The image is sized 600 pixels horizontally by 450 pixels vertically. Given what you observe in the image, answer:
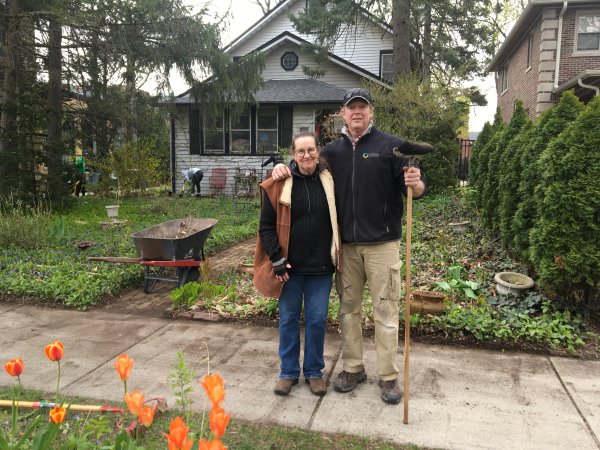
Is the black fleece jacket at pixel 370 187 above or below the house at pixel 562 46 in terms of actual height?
below

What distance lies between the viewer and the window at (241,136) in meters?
17.9

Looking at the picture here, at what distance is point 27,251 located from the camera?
23.5ft

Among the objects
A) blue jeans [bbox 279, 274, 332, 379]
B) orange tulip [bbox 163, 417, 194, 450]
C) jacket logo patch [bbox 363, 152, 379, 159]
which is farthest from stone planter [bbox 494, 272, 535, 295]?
orange tulip [bbox 163, 417, 194, 450]

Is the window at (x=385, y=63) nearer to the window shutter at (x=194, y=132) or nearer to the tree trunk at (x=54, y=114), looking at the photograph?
the window shutter at (x=194, y=132)

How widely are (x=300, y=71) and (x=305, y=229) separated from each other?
16821mm

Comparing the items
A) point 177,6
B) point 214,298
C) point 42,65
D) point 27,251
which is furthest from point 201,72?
point 214,298

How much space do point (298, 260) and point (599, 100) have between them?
3321 mm

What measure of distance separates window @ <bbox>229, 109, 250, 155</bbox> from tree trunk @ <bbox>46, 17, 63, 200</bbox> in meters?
6.45

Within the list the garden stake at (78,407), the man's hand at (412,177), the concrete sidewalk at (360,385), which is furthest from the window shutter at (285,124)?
the garden stake at (78,407)

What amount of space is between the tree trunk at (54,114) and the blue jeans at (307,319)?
999 cm

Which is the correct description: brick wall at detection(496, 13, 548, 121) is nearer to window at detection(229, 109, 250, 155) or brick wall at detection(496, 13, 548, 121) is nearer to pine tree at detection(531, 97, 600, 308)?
window at detection(229, 109, 250, 155)

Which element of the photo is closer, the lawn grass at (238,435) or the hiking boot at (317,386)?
the lawn grass at (238,435)

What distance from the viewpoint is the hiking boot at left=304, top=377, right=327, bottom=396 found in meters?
3.27

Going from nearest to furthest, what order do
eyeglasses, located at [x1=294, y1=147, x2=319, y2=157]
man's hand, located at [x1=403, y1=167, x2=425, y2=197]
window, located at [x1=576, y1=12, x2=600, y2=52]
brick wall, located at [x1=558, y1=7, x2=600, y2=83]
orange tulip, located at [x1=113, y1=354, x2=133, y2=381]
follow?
orange tulip, located at [x1=113, y1=354, x2=133, y2=381] < man's hand, located at [x1=403, y1=167, x2=425, y2=197] < eyeglasses, located at [x1=294, y1=147, x2=319, y2=157] < brick wall, located at [x1=558, y1=7, x2=600, y2=83] < window, located at [x1=576, y1=12, x2=600, y2=52]
